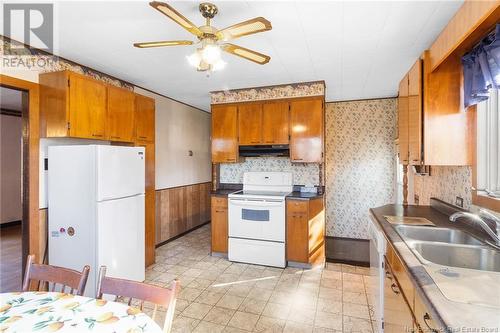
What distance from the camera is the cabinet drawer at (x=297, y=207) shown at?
11.3 ft

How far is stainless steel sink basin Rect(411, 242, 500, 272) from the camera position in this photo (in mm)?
1488

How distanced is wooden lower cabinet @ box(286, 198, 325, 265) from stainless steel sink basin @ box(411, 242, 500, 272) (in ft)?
6.01

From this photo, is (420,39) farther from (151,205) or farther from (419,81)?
(151,205)

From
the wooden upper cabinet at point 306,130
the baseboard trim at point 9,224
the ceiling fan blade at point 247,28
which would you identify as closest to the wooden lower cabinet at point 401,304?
the ceiling fan blade at point 247,28

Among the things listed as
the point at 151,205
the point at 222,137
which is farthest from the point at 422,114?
the point at 151,205

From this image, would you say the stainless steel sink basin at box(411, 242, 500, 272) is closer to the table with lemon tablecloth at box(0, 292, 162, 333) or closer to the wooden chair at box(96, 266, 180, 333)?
the wooden chair at box(96, 266, 180, 333)

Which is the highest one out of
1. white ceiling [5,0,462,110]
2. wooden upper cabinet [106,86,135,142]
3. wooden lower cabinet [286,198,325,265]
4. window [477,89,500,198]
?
white ceiling [5,0,462,110]

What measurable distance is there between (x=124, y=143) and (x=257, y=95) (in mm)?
1996

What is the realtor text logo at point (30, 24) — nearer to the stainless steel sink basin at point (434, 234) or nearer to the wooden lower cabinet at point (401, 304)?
the wooden lower cabinet at point (401, 304)

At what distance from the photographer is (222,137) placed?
4156 millimetres

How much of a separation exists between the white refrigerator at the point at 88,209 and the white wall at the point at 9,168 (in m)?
4.25

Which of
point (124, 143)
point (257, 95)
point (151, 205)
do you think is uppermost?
point (257, 95)

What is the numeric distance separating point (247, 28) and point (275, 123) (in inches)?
92.1

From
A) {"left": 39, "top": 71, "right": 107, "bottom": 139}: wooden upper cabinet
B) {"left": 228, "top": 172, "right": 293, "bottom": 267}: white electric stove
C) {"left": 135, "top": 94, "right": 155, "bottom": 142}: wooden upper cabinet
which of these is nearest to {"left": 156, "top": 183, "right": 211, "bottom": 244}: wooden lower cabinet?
{"left": 135, "top": 94, "right": 155, "bottom": 142}: wooden upper cabinet
